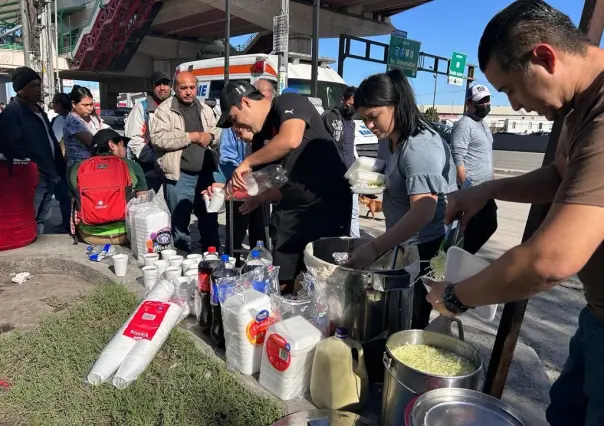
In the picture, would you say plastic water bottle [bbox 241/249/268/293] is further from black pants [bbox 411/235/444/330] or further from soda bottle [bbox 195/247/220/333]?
→ black pants [bbox 411/235/444/330]

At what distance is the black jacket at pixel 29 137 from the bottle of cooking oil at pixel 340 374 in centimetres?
436

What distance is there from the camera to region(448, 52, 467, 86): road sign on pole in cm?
2484

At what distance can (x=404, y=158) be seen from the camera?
203 centimetres

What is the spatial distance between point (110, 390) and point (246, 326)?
820 millimetres

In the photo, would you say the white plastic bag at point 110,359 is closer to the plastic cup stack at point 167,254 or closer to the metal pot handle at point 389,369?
the plastic cup stack at point 167,254

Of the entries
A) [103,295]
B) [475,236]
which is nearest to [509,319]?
[475,236]

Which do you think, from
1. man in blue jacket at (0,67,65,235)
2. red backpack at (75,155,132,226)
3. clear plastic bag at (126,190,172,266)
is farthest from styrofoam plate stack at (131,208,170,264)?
man in blue jacket at (0,67,65,235)

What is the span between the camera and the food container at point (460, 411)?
125 cm

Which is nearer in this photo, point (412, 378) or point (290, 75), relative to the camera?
point (412, 378)

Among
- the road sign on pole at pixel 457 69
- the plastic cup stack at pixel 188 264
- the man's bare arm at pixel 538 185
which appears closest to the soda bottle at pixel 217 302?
Answer: the plastic cup stack at pixel 188 264

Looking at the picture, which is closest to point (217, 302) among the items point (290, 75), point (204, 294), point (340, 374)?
point (204, 294)

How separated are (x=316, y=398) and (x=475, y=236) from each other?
1.30 metres

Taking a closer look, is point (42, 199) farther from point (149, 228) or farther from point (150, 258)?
point (150, 258)

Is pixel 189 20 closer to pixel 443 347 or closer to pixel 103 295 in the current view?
pixel 103 295
